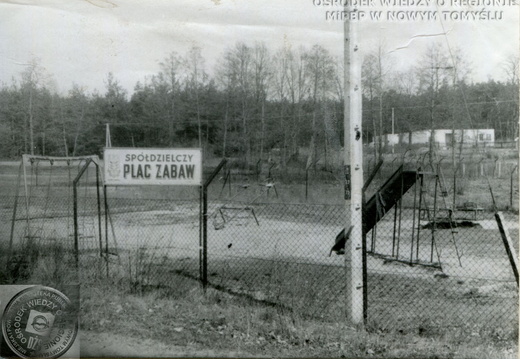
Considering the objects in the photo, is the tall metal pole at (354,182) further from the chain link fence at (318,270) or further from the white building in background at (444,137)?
the white building in background at (444,137)

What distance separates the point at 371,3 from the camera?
5.49 metres

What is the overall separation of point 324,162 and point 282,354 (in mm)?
21370

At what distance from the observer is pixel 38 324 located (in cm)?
509

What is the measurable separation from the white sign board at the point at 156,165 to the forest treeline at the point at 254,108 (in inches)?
308

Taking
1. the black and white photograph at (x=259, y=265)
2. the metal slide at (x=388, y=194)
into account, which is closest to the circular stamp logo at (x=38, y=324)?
the black and white photograph at (x=259, y=265)

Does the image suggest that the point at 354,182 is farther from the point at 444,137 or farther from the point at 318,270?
the point at 444,137

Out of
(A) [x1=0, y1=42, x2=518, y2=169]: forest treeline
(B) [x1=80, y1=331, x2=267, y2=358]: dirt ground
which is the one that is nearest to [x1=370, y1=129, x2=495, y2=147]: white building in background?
(A) [x1=0, y1=42, x2=518, y2=169]: forest treeline

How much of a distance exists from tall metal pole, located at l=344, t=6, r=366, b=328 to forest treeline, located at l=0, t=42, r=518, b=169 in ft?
34.3

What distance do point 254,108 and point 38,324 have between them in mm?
22996

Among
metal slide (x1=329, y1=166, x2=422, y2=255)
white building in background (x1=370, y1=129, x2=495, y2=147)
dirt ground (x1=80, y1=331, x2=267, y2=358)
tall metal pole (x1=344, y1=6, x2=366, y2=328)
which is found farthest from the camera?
white building in background (x1=370, y1=129, x2=495, y2=147)

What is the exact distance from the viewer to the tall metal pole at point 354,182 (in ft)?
17.9

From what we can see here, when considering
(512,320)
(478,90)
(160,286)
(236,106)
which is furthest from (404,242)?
(236,106)

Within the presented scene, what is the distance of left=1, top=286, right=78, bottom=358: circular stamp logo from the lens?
4.88 m

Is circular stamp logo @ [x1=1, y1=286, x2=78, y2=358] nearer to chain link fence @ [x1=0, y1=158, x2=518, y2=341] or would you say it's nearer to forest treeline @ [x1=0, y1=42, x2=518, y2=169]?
chain link fence @ [x1=0, y1=158, x2=518, y2=341]
